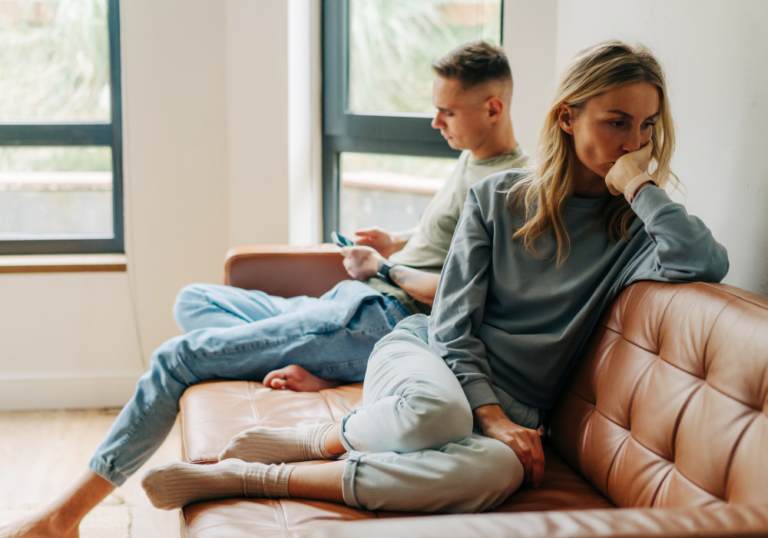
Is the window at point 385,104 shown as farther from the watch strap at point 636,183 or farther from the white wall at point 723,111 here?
the watch strap at point 636,183

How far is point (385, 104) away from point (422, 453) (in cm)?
186

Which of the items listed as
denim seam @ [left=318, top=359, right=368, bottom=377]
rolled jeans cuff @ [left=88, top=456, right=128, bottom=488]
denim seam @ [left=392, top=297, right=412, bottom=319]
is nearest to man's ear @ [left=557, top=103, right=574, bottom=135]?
denim seam @ [left=392, top=297, right=412, bottom=319]

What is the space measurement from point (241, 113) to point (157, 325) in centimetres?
97

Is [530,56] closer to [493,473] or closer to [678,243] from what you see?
[678,243]

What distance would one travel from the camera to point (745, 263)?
4.27 feet

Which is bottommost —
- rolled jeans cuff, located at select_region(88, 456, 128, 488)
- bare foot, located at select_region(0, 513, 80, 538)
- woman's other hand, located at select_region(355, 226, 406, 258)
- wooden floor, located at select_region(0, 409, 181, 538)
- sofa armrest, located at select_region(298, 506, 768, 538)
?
wooden floor, located at select_region(0, 409, 181, 538)

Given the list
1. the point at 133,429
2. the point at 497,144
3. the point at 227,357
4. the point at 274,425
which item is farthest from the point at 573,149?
the point at 133,429

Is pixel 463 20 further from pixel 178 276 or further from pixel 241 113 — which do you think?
pixel 178 276

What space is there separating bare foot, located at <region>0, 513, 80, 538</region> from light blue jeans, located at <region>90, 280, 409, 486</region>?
140 mm

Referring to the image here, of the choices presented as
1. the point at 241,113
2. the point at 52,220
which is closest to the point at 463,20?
the point at 241,113

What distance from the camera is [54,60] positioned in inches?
111

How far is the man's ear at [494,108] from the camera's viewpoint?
1.84m

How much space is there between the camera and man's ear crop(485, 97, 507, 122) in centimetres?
184

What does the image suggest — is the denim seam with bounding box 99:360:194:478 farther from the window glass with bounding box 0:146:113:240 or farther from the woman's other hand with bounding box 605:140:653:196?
the window glass with bounding box 0:146:113:240
